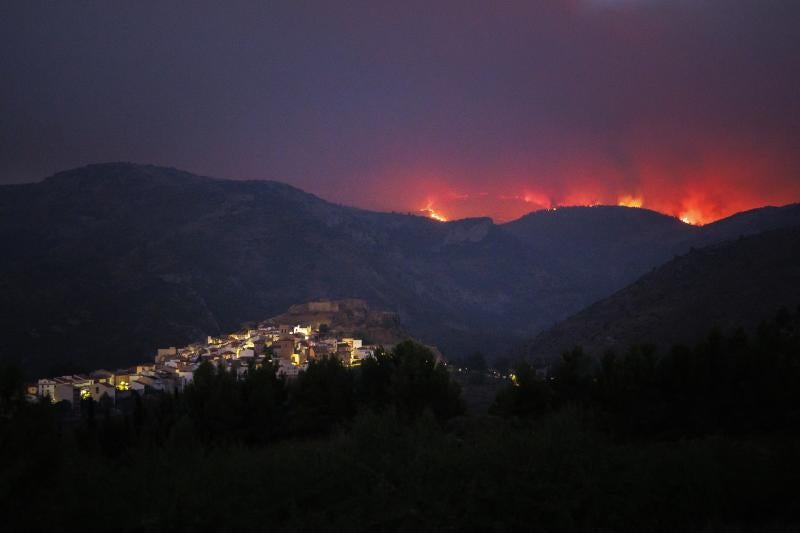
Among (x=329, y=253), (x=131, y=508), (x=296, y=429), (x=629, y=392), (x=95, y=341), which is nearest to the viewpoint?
(x=131, y=508)

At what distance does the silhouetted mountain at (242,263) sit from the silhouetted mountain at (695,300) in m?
27.1

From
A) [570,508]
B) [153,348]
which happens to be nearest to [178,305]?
[153,348]

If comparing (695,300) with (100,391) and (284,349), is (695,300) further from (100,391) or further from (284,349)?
(100,391)

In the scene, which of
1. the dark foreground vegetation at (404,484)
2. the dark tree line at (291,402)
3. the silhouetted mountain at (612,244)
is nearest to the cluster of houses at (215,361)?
the dark tree line at (291,402)

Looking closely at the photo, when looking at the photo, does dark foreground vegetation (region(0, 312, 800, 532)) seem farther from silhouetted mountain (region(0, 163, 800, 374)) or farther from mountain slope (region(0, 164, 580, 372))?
silhouetted mountain (region(0, 163, 800, 374))

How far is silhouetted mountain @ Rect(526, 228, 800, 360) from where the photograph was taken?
1764 inches

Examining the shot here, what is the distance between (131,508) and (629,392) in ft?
34.4

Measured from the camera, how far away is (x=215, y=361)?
43312mm

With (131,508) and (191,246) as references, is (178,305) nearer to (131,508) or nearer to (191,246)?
(191,246)

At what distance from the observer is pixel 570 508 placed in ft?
19.1

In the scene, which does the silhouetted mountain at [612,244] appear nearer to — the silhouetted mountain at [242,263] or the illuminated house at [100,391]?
the silhouetted mountain at [242,263]

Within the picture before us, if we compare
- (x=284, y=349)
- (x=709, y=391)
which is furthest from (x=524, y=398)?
(x=284, y=349)

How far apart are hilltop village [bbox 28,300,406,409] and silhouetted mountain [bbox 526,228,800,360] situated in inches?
803

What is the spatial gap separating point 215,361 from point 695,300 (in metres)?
41.3
